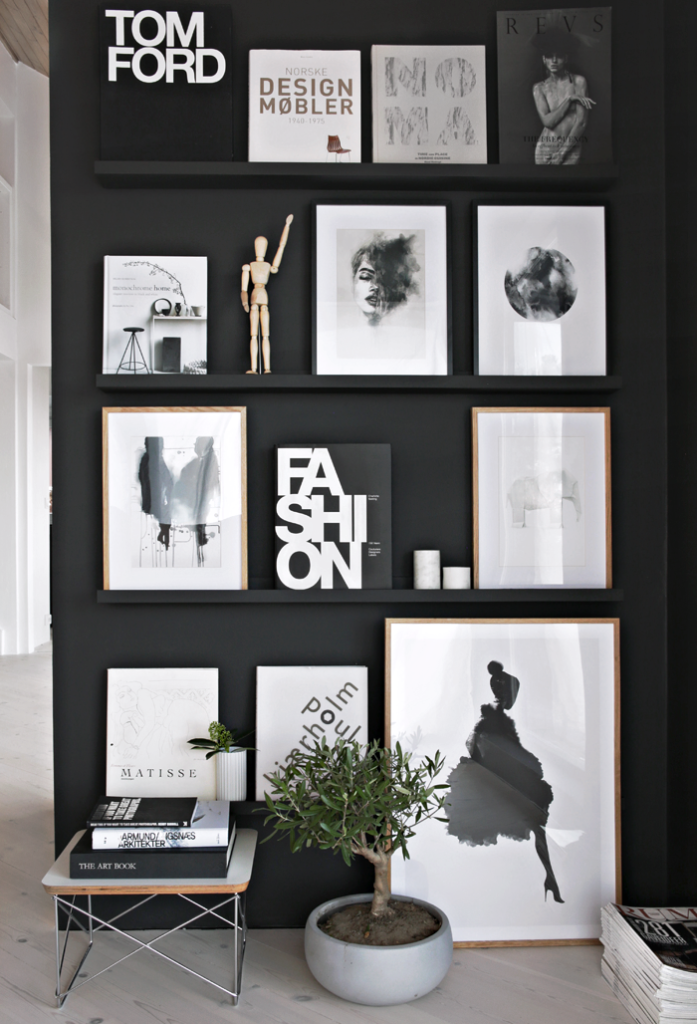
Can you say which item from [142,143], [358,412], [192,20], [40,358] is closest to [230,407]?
[358,412]

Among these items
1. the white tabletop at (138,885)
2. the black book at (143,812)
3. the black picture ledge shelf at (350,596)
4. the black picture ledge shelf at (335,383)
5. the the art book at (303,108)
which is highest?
the the art book at (303,108)

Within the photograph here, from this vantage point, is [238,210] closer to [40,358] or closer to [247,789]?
[247,789]

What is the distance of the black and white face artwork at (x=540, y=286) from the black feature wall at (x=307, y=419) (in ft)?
0.41

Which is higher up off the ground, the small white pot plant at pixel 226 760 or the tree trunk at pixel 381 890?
the small white pot plant at pixel 226 760

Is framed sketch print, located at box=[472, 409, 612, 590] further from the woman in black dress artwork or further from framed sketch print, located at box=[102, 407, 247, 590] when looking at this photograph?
framed sketch print, located at box=[102, 407, 247, 590]

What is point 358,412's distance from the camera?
2127 mm

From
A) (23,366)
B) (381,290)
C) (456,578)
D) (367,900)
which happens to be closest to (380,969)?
(367,900)

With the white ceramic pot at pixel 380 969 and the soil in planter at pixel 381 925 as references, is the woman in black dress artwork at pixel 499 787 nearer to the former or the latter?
the soil in planter at pixel 381 925

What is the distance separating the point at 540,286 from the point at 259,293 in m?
0.77

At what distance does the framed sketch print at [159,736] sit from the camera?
2.07 meters

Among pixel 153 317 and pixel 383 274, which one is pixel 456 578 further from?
pixel 153 317

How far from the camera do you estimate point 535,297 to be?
2102 millimetres

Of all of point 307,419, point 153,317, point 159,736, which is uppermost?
point 153,317

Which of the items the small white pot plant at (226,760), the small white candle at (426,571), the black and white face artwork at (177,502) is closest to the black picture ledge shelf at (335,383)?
the black and white face artwork at (177,502)
